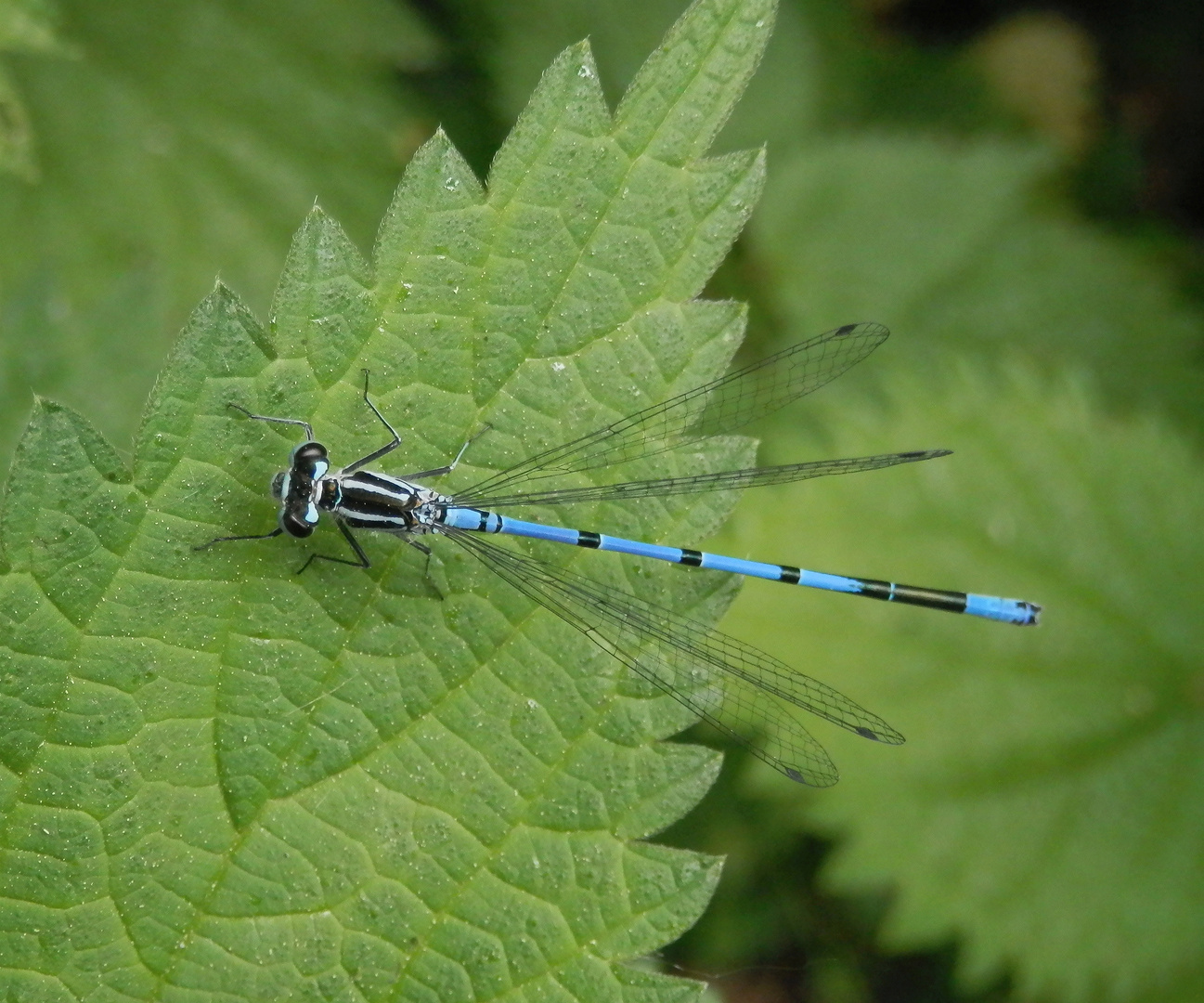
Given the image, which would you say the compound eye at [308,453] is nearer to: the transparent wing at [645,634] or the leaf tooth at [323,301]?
the leaf tooth at [323,301]

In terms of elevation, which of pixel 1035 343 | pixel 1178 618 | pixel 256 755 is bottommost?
A: pixel 256 755

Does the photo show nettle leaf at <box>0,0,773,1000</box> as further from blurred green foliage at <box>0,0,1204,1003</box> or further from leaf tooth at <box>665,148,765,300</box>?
blurred green foliage at <box>0,0,1204,1003</box>

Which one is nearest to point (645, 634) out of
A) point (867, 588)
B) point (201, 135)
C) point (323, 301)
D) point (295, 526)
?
point (295, 526)

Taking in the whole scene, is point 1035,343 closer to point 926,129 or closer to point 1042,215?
point 1042,215

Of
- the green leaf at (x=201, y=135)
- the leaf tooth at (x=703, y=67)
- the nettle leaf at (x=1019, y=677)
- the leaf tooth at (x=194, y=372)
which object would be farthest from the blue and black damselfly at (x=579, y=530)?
the green leaf at (x=201, y=135)

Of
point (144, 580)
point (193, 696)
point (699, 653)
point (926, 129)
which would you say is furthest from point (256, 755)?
point (926, 129)
